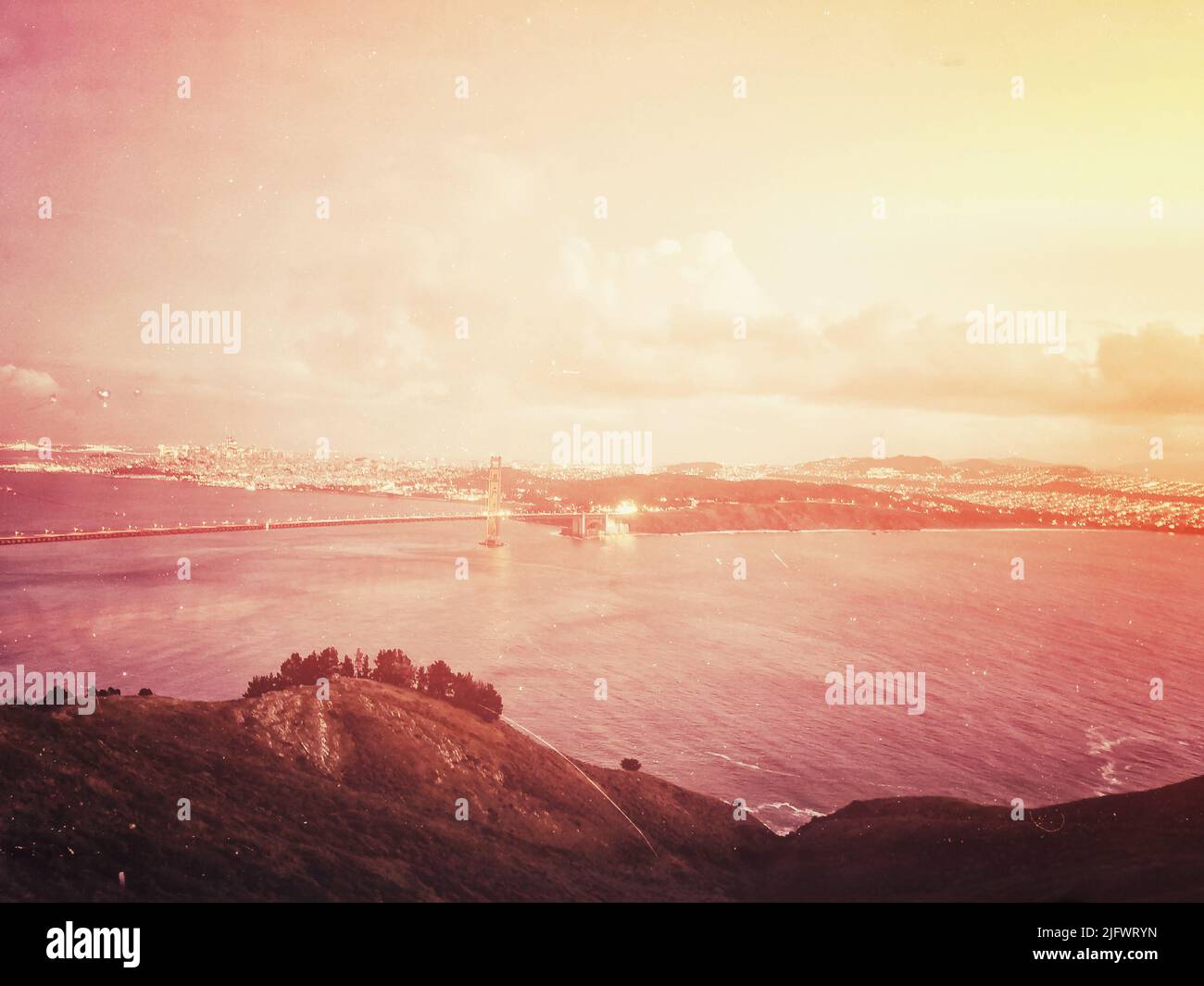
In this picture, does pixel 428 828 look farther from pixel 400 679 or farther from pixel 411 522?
pixel 411 522

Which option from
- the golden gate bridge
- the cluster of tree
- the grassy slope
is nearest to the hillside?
the grassy slope

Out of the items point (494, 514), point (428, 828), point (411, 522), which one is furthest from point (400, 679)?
point (411, 522)

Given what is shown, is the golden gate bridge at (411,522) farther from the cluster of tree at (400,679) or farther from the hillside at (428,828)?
the hillside at (428,828)

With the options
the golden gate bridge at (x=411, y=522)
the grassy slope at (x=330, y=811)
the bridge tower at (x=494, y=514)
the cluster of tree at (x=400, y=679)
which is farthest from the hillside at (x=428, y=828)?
the bridge tower at (x=494, y=514)
